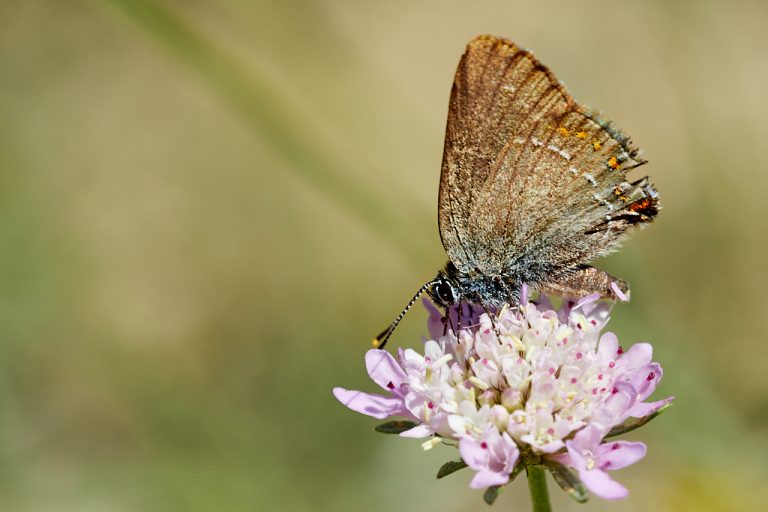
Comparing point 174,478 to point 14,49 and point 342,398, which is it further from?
point 14,49

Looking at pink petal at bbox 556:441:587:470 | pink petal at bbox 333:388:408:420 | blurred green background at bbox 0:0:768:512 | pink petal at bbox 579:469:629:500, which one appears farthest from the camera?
blurred green background at bbox 0:0:768:512

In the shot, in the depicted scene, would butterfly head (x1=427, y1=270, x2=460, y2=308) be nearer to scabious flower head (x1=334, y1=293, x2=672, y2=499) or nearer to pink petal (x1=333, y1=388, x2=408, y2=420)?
scabious flower head (x1=334, y1=293, x2=672, y2=499)

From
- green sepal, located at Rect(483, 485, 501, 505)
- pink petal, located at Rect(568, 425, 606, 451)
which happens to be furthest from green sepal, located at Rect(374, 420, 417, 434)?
pink petal, located at Rect(568, 425, 606, 451)

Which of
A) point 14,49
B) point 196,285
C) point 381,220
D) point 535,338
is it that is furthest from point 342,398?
point 14,49

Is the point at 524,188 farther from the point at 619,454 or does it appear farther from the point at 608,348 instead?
the point at 619,454

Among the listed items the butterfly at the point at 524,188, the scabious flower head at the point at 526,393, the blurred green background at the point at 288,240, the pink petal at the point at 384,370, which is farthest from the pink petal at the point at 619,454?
the blurred green background at the point at 288,240

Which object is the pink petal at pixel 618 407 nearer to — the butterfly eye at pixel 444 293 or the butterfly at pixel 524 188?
the butterfly at pixel 524 188
